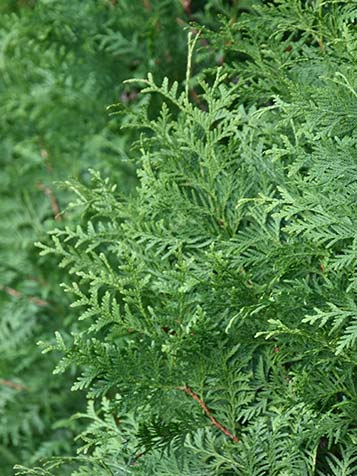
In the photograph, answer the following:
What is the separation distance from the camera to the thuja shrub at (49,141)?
224 centimetres

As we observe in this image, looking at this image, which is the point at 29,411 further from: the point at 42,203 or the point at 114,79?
the point at 114,79

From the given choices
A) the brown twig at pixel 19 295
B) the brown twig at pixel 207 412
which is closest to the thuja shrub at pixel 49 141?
the brown twig at pixel 19 295

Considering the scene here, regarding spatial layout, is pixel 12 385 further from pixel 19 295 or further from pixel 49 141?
pixel 49 141

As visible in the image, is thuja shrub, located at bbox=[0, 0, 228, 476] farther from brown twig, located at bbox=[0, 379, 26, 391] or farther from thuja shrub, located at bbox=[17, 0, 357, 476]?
thuja shrub, located at bbox=[17, 0, 357, 476]

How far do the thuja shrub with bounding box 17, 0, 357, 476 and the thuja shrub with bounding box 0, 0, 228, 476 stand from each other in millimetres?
688

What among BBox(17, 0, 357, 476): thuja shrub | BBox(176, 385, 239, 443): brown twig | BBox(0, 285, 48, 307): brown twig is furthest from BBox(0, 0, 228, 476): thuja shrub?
BBox(176, 385, 239, 443): brown twig

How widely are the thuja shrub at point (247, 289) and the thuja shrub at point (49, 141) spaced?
69 centimetres

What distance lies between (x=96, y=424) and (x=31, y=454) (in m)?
0.98

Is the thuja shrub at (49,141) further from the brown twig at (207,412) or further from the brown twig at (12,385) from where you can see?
the brown twig at (207,412)

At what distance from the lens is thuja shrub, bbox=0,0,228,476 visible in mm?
2236

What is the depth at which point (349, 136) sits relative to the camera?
1361mm

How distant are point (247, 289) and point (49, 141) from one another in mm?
1487

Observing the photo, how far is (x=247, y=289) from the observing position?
1355 mm

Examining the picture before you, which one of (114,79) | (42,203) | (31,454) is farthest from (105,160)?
(31,454)
